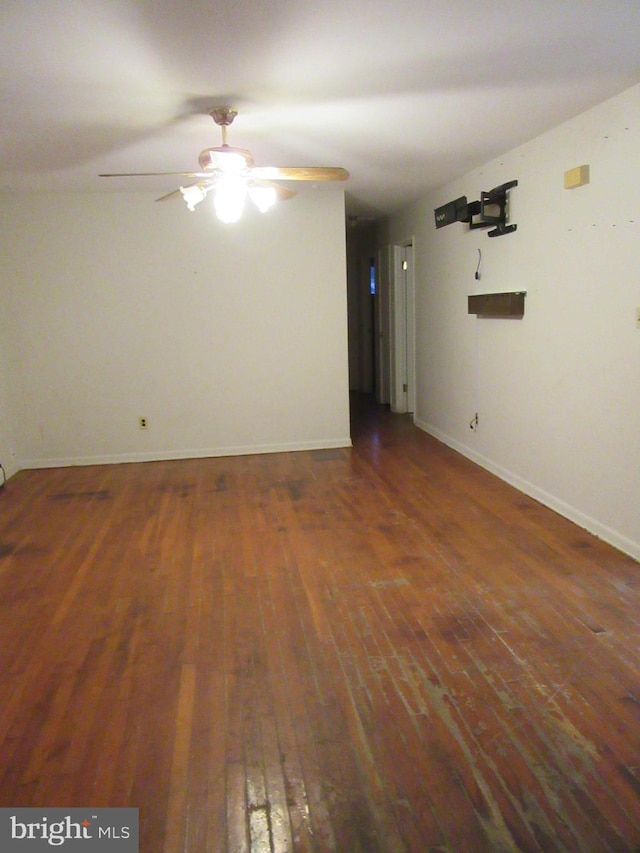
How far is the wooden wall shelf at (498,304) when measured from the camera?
414 cm

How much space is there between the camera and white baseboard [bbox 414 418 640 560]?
324cm

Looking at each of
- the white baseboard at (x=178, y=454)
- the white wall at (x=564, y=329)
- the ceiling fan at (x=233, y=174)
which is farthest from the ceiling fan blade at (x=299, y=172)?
the white baseboard at (x=178, y=454)

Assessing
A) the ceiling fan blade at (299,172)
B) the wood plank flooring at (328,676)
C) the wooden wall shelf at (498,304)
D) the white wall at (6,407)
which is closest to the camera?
the wood plank flooring at (328,676)

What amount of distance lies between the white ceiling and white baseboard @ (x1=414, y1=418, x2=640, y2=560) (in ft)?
7.55

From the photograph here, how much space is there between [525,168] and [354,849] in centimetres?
396

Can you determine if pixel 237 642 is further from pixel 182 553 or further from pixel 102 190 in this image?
pixel 102 190

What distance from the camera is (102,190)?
4.99 meters

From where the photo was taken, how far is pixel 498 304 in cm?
438

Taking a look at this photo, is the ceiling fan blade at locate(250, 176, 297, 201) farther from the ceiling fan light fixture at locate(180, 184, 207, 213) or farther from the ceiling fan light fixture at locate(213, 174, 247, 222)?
the ceiling fan light fixture at locate(180, 184, 207, 213)

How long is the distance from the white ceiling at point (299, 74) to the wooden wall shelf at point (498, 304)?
100 centimetres

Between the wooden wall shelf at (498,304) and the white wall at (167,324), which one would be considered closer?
the wooden wall shelf at (498,304)

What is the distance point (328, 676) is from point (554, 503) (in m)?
2.27

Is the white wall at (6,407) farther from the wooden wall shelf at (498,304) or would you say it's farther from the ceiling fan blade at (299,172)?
the wooden wall shelf at (498,304)

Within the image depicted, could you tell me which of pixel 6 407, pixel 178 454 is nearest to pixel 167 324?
pixel 178 454
